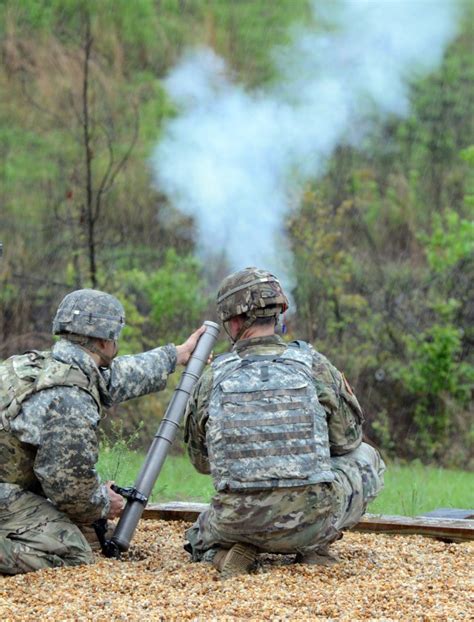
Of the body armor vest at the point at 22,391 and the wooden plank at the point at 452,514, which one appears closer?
the body armor vest at the point at 22,391

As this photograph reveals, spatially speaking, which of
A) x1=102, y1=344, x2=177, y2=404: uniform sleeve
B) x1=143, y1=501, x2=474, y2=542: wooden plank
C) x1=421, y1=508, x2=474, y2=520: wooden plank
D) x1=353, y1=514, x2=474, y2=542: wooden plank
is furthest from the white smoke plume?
x1=102, y1=344, x2=177, y2=404: uniform sleeve

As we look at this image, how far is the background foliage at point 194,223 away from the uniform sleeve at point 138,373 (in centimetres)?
638

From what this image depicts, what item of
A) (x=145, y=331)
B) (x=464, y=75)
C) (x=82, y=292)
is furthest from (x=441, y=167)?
(x=82, y=292)

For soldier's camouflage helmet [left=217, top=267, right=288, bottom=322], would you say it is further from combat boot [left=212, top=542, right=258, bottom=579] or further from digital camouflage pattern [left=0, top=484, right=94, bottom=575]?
digital camouflage pattern [left=0, top=484, right=94, bottom=575]

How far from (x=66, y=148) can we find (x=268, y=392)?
15.5 metres

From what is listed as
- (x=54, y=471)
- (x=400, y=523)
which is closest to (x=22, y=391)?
(x=54, y=471)

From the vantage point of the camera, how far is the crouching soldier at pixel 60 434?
5164mm

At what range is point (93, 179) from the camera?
1861 centimetres

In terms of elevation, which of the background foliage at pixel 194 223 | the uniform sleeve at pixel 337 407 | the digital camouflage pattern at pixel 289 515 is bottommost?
the digital camouflage pattern at pixel 289 515

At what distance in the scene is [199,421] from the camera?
527 cm

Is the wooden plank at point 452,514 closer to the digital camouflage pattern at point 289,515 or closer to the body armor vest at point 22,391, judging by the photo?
the digital camouflage pattern at point 289,515

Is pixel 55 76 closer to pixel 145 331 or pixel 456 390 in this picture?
pixel 145 331

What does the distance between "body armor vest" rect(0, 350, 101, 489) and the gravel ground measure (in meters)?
0.51

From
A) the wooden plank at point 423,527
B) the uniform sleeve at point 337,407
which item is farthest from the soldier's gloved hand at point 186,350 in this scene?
the wooden plank at point 423,527
